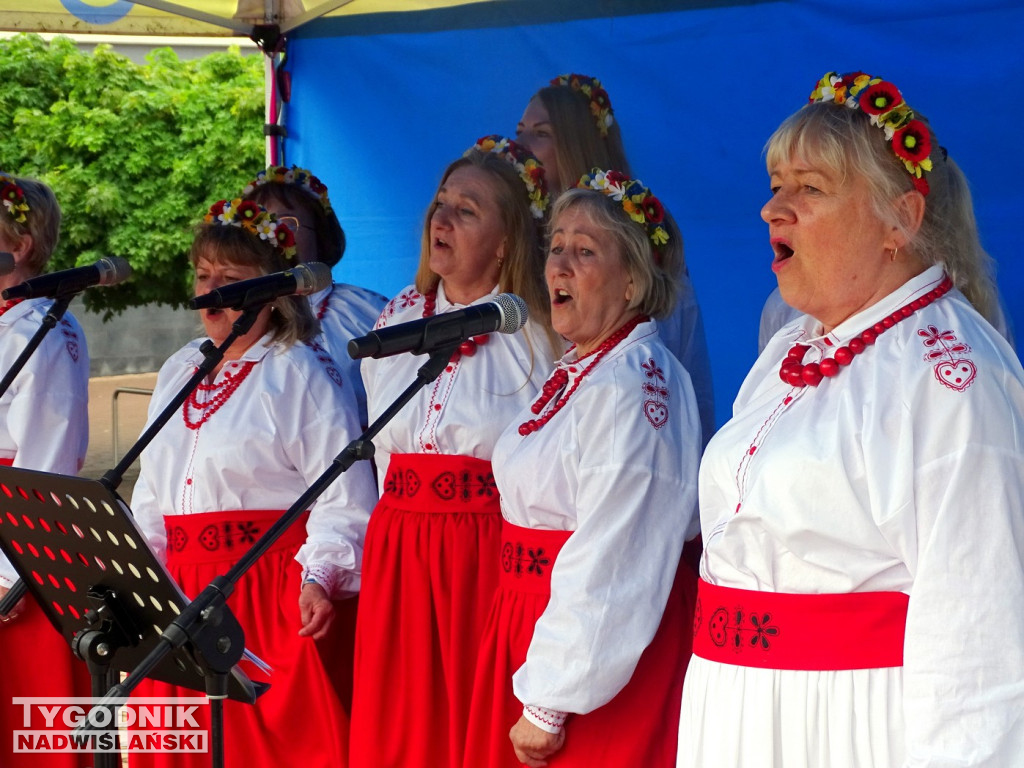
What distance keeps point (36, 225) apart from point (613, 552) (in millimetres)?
2698

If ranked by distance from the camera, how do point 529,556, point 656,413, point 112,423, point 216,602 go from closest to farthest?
point 216,602
point 656,413
point 529,556
point 112,423

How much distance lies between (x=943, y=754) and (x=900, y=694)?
15 cm

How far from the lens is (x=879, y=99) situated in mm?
2043

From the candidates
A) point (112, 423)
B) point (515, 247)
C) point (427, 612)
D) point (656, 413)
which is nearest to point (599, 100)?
point (515, 247)

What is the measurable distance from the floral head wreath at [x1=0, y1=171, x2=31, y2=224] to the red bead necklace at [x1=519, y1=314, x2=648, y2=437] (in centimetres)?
228

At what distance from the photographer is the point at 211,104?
1292 centimetres

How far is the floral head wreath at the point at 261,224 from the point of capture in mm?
3686

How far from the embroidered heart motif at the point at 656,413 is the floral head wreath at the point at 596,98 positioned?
160 cm

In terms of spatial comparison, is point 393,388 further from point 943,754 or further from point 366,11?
point 366,11

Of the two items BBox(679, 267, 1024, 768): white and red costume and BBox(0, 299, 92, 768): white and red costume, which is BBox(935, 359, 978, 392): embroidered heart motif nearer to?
BBox(679, 267, 1024, 768): white and red costume

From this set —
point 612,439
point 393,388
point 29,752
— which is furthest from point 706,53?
point 29,752

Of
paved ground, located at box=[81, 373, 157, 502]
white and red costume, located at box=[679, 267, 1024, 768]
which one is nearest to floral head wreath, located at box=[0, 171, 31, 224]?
white and red costume, located at box=[679, 267, 1024, 768]

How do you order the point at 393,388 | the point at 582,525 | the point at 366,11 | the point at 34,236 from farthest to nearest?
the point at 366,11 < the point at 34,236 < the point at 393,388 < the point at 582,525

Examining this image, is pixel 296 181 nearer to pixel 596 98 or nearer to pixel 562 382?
pixel 596 98
